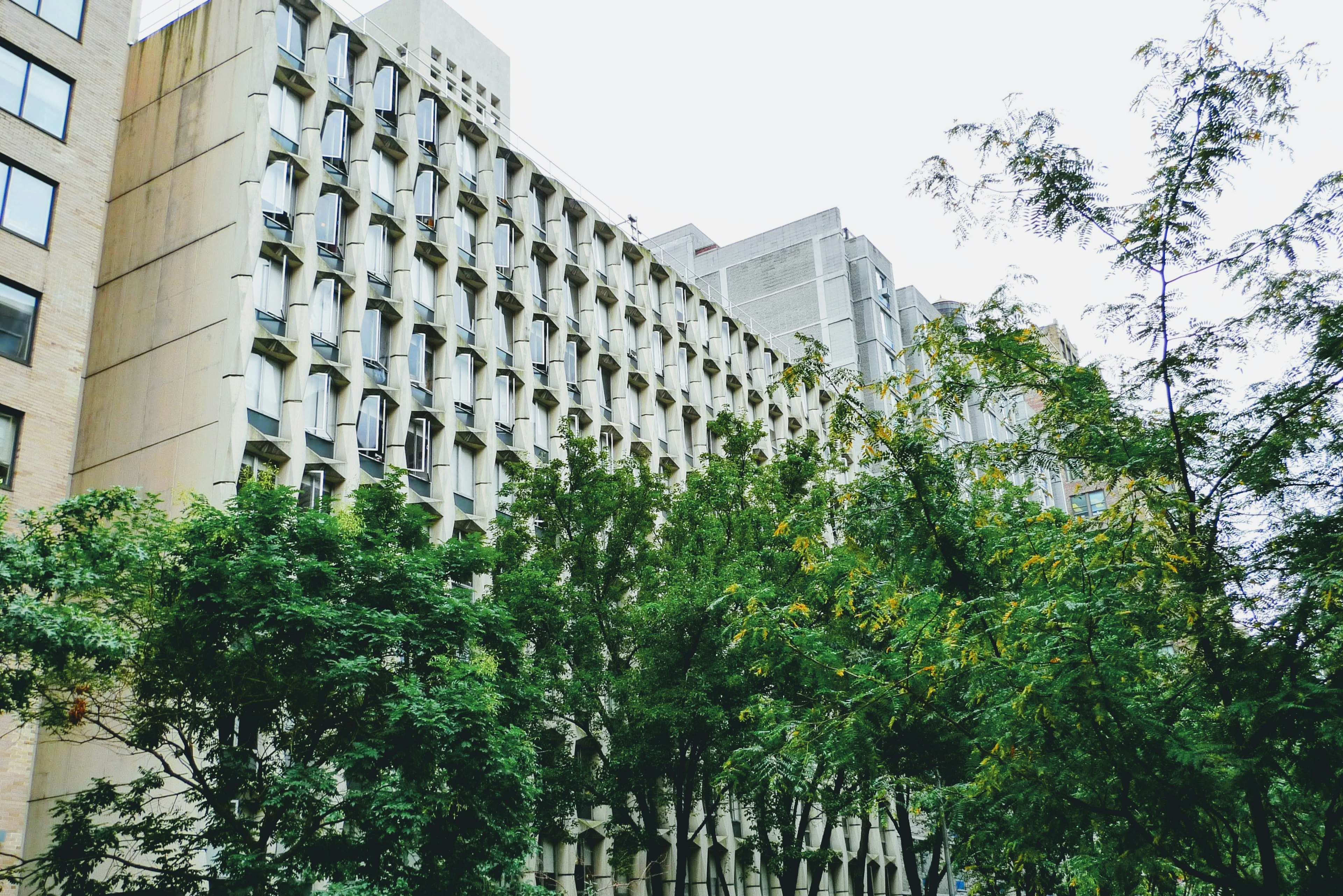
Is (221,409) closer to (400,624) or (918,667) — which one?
(400,624)

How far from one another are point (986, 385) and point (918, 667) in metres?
3.43

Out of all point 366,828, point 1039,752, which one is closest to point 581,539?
point 366,828

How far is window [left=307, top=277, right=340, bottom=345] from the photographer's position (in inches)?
1211

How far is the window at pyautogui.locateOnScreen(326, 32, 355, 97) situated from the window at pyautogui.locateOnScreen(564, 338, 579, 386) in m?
11.4

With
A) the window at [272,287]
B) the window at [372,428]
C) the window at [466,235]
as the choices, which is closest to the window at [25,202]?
the window at [272,287]

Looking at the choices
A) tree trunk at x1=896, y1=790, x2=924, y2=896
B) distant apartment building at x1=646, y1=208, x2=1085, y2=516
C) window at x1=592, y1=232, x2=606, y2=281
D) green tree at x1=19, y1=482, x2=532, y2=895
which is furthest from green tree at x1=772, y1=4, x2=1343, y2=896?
distant apartment building at x1=646, y1=208, x2=1085, y2=516

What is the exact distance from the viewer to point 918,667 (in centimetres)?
1202

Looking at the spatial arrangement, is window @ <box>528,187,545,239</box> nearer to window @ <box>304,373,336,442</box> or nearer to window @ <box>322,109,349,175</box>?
window @ <box>322,109,349,175</box>

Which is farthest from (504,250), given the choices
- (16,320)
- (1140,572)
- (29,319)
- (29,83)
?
(1140,572)

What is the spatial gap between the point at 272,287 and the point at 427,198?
800 centimetres

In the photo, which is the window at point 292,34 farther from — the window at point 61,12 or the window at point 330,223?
the window at point 61,12

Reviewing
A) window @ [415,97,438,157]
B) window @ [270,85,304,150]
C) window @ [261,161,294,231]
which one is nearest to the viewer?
window @ [261,161,294,231]

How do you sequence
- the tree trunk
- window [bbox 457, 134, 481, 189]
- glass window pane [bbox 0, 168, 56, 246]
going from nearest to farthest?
glass window pane [bbox 0, 168, 56, 246]
the tree trunk
window [bbox 457, 134, 481, 189]

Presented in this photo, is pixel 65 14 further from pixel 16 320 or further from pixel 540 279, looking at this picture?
pixel 540 279
